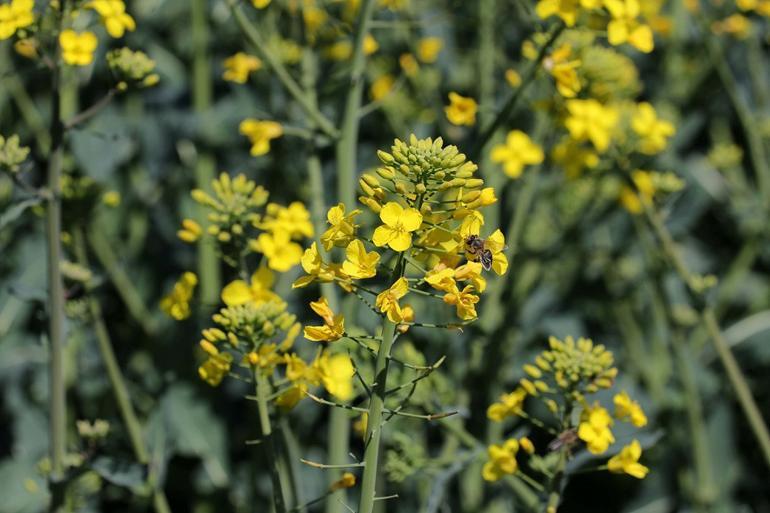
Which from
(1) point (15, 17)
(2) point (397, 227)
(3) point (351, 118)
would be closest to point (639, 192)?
(3) point (351, 118)

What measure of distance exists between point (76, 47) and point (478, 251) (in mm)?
1072

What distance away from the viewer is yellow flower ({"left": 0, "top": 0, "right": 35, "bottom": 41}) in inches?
78.7

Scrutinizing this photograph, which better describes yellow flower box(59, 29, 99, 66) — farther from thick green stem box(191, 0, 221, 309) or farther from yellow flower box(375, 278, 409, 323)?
thick green stem box(191, 0, 221, 309)

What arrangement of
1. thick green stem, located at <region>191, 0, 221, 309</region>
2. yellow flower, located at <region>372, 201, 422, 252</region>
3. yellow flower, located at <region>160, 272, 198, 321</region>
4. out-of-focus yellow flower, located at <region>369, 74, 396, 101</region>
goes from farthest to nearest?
out-of-focus yellow flower, located at <region>369, 74, 396, 101</region>
thick green stem, located at <region>191, 0, 221, 309</region>
yellow flower, located at <region>160, 272, 198, 321</region>
yellow flower, located at <region>372, 201, 422, 252</region>

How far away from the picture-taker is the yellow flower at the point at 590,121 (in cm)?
267

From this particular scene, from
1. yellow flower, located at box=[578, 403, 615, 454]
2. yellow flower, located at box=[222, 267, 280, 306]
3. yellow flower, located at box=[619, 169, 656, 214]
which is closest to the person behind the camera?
yellow flower, located at box=[578, 403, 615, 454]

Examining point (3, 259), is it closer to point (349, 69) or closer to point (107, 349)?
point (107, 349)

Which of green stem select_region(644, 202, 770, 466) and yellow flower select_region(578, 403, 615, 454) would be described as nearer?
yellow flower select_region(578, 403, 615, 454)

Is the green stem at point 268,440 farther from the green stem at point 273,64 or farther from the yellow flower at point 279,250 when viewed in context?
the green stem at point 273,64

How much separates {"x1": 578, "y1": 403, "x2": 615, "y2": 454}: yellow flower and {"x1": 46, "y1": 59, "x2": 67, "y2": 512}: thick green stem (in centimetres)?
119

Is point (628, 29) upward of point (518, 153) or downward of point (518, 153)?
upward

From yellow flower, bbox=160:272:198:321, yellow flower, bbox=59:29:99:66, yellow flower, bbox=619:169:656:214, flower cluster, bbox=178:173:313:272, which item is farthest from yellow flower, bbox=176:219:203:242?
yellow flower, bbox=619:169:656:214

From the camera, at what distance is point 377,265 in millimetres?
1609

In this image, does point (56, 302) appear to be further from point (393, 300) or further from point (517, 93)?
point (517, 93)
